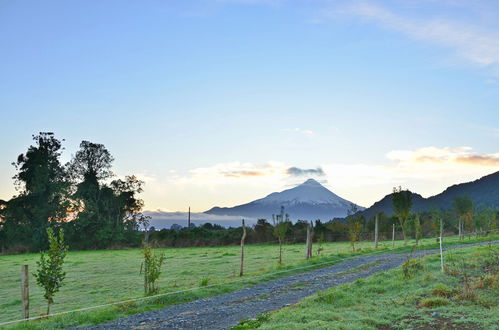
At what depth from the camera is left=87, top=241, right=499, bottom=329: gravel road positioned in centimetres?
1456

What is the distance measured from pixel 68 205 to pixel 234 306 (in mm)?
79194

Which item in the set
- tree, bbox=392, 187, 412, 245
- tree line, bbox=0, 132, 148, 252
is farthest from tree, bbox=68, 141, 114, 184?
tree, bbox=392, 187, 412, 245

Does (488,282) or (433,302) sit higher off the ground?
(488,282)

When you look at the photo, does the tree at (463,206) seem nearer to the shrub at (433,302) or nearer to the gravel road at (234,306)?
the gravel road at (234,306)

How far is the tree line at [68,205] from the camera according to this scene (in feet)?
274

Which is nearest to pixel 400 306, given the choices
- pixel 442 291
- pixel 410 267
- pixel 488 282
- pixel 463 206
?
pixel 442 291

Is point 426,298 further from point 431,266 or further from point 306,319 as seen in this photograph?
point 431,266

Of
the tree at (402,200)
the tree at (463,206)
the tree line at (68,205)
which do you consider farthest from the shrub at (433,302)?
the tree line at (68,205)

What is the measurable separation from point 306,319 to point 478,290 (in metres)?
7.61

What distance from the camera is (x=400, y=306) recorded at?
601 inches

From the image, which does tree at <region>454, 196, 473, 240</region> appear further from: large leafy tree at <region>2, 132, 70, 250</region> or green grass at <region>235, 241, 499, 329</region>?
large leafy tree at <region>2, 132, 70, 250</region>

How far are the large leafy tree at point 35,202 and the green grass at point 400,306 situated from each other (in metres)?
76.6

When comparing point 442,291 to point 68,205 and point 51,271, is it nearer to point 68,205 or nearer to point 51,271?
point 51,271

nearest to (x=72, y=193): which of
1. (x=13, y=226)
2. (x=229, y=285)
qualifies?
(x=13, y=226)
